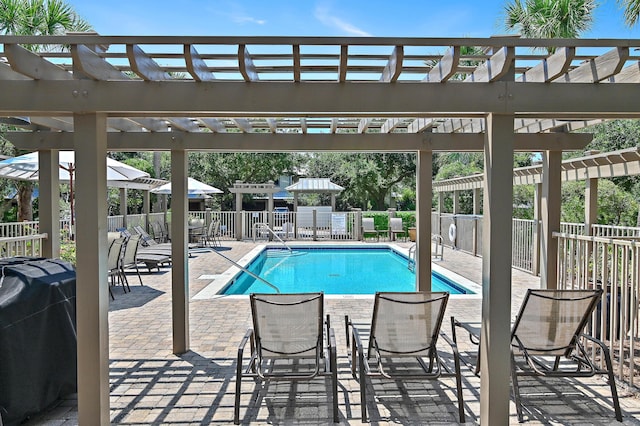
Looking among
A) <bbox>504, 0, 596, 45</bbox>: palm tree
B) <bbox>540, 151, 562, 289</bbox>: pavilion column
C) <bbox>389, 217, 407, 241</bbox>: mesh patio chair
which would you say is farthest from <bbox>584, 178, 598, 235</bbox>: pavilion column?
<bbox>389, 217, 407, 241</bbox>: mesh patio chair

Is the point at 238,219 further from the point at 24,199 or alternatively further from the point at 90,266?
the point at 90,266

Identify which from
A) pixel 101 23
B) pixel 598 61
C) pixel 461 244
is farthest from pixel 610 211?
pixel 101 23

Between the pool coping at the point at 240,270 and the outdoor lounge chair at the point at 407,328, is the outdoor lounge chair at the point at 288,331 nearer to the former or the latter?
the outdoor lounge chair at the point at 407,328

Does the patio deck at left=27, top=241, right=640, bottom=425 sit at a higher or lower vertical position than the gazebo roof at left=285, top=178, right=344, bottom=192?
lower

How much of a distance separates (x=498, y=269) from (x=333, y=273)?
9.11m

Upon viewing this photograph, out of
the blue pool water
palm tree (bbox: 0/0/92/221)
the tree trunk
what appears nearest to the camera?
palm tree (bbox: 0/0/92/221)

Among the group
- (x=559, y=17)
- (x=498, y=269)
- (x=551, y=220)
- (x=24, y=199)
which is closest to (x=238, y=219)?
(x=24, y=199)

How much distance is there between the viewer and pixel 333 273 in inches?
479

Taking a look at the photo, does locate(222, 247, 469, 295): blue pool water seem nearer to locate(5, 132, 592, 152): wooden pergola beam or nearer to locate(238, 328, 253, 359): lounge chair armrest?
locate(5, 132, 592, 152): wooden pergola beam

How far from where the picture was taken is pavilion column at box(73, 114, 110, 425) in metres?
3.07

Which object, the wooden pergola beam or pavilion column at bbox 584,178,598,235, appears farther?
pavilion column at bbox 584,178,598,235

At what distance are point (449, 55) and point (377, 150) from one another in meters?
2.43

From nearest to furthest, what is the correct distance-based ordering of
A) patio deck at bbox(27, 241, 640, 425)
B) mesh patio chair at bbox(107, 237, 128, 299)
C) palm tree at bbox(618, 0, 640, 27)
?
patio deck at bbox(27, 241, 640, 425), palm tree at bbox(618, 0, 640, 27), mesh patio chair at bbox(107, 237, 128, 299)

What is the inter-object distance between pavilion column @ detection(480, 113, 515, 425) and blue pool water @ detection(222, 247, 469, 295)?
4.94 metres
